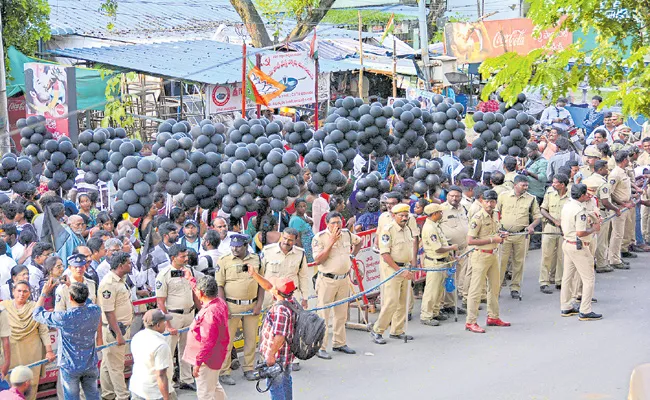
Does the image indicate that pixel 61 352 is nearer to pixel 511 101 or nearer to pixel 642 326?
pixel 511 101

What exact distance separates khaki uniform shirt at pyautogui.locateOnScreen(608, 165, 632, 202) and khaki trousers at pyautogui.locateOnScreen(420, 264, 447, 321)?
4151mm

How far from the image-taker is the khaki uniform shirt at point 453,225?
40.7 ft

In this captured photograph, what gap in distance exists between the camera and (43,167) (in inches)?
539

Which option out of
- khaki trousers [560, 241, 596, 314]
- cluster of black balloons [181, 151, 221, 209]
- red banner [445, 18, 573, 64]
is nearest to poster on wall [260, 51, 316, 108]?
cluster of black balloons [181, 151, 221, 209]

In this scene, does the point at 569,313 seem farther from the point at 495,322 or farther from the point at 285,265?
the point at 285,265

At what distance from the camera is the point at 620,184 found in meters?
14.9

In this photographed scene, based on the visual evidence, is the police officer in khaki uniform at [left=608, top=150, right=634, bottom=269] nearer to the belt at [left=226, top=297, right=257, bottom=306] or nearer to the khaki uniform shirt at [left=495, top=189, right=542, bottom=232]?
the khaki uniform shirt at [left=495, top=189, right=542, bottom=232]

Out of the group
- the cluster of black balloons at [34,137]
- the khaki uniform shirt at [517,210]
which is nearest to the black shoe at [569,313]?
the khaki uniform shirt at [517,210]

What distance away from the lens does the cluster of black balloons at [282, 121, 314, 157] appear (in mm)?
13930

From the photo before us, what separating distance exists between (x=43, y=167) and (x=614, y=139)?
1125 cm

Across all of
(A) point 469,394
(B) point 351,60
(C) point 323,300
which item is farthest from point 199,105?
(A) point 469,394

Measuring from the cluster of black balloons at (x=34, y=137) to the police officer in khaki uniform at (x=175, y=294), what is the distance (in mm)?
4414

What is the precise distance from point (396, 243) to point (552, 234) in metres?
3.53

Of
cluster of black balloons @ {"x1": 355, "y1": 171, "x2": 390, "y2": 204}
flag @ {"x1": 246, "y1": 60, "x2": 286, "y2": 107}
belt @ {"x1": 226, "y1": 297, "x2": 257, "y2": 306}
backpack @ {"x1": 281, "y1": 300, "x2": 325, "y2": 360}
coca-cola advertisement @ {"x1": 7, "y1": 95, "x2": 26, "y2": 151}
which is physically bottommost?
belt @ {"x1": 226, "y1": 297, "x2": 257, "y2": 306}
